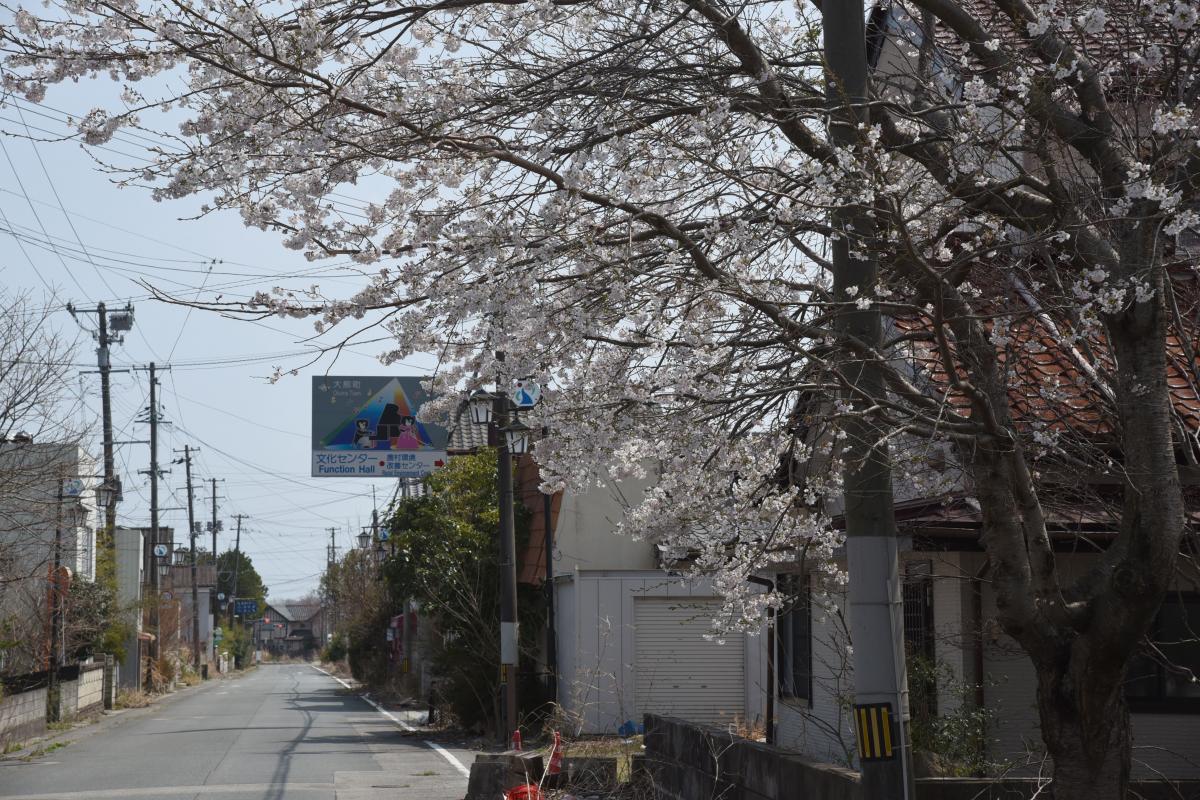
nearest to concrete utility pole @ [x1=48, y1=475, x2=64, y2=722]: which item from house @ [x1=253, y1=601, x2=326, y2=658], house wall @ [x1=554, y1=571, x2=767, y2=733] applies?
house wall @ [x1=554, y1=571, x2=767, y2=733]

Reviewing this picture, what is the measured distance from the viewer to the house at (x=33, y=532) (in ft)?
67.1

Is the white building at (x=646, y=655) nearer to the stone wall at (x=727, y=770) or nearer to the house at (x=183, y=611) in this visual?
the stone wall at (x=727, y=770)

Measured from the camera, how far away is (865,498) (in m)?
6.78

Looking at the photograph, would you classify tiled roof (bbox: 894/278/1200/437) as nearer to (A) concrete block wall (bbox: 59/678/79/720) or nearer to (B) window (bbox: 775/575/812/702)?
(B) window (bbox: 775/575/812/702)

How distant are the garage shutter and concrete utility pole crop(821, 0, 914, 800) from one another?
674 inches

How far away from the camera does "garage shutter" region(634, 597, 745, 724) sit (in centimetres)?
2378

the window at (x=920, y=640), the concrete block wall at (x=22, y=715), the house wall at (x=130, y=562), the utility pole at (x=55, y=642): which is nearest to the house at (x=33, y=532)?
the utility pole at (x=55, y=642)

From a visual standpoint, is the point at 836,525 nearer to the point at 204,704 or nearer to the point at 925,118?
the point at 925,118

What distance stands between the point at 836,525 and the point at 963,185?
7.04 m

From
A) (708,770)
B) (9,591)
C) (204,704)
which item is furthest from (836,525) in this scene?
(204,704)

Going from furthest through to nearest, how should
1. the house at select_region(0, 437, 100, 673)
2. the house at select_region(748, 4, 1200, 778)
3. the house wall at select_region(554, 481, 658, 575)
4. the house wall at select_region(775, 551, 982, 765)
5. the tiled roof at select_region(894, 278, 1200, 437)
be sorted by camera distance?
the house wall at select_region(554, 481, 658, 575) → the house at select_region(0, 437, 100, 673) → the house wall at select_region(775, 551, 982, 765) → the house at select_region(748, 4, 1200, 778) → the tiled roof at select_region(894, 278, 1200, 437)

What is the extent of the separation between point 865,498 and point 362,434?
25423 mm

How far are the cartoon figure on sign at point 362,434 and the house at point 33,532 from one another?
6.19 meters

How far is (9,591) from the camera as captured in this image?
30516 mm
